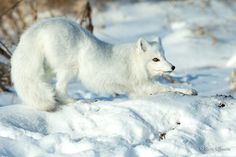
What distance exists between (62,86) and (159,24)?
24.0ft

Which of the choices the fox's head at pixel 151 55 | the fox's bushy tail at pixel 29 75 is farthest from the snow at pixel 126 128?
the fox's head at pixel 151 55

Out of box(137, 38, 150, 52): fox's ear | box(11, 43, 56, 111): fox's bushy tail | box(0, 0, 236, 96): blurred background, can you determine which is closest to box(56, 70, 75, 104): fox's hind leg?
box(11, 43, 56, 111): fox's bushy tail

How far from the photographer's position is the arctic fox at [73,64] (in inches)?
199

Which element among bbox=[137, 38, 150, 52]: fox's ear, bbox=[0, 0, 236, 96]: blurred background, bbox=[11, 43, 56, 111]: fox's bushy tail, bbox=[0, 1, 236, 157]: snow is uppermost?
bbox=[137, 38, 150, 52]: fox's ear

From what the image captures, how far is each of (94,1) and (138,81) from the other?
348 inches

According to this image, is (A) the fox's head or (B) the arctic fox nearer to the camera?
(B) the arctic fox

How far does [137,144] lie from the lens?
4.36m

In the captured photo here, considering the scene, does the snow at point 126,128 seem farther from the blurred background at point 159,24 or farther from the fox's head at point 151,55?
the blurred background at point 159,24

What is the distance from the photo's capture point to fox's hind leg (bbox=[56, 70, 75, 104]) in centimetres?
516

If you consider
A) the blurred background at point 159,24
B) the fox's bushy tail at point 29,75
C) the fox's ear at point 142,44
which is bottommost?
the blurred background at point 159,24

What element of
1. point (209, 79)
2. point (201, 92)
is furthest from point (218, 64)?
point (201, 92)

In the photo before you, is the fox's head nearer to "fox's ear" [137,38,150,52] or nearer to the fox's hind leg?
"fox's ear" [137,38,150,52]

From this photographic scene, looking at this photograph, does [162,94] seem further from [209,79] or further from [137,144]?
[209,79]

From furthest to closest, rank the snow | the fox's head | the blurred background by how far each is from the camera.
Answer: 1. the blurred background
2. the fox's head
3. the snow
